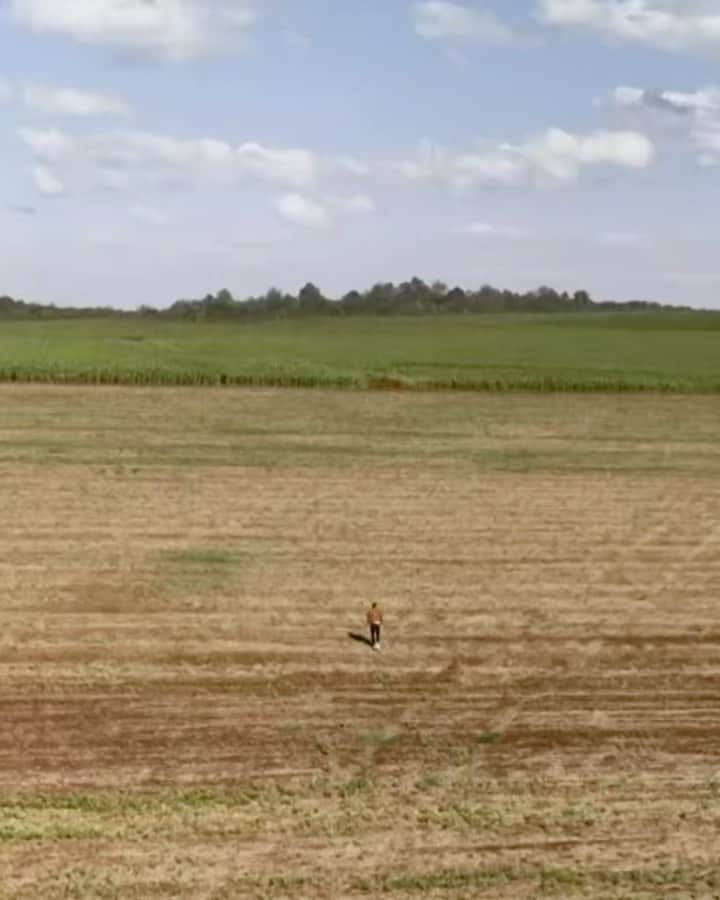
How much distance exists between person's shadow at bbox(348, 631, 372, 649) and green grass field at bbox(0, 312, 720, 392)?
3444cm

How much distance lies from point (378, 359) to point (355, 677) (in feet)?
153

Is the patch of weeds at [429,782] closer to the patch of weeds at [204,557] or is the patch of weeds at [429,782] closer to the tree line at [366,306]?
the patch of weeds at [204,557]

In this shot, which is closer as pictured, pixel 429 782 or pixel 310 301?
pixel 429 782

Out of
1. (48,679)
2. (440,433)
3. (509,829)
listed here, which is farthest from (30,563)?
(440,433)

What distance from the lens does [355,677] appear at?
60.2 ft

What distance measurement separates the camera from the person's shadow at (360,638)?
19.8 metres

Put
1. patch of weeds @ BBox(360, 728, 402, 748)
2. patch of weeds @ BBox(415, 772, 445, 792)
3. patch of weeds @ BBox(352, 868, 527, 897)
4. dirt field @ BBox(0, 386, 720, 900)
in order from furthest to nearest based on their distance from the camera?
patch of weeds @ BBox(360, 728, 402, 748) → patch of weeds @ BBox(415, 772, 445, 792) → dirt field @ BBox(0, 386, 720, 900) → patch of weeds @ BBox(352, 868, 527, 897)

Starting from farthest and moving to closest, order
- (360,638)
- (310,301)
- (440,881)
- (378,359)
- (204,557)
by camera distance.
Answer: (310,301), (378,359), (204,557), (360,638), (440,881)

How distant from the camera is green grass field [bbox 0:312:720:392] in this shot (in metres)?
54.8

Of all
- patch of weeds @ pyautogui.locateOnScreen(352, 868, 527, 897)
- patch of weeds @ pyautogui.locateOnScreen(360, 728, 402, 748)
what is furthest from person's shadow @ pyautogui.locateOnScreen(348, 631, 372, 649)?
patch of weeds @ pyautogui.locateOnScreen(352, 868, 527, 897)

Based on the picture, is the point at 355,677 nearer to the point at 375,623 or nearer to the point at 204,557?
the point at 375,623

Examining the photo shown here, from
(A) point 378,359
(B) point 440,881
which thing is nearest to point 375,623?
(B) point 440,881

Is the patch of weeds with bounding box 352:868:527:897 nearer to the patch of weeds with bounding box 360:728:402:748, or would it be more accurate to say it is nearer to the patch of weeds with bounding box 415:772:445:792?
the patch of weeds with bounding box 415:772:445:792

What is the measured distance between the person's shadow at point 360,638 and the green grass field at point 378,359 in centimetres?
3444
